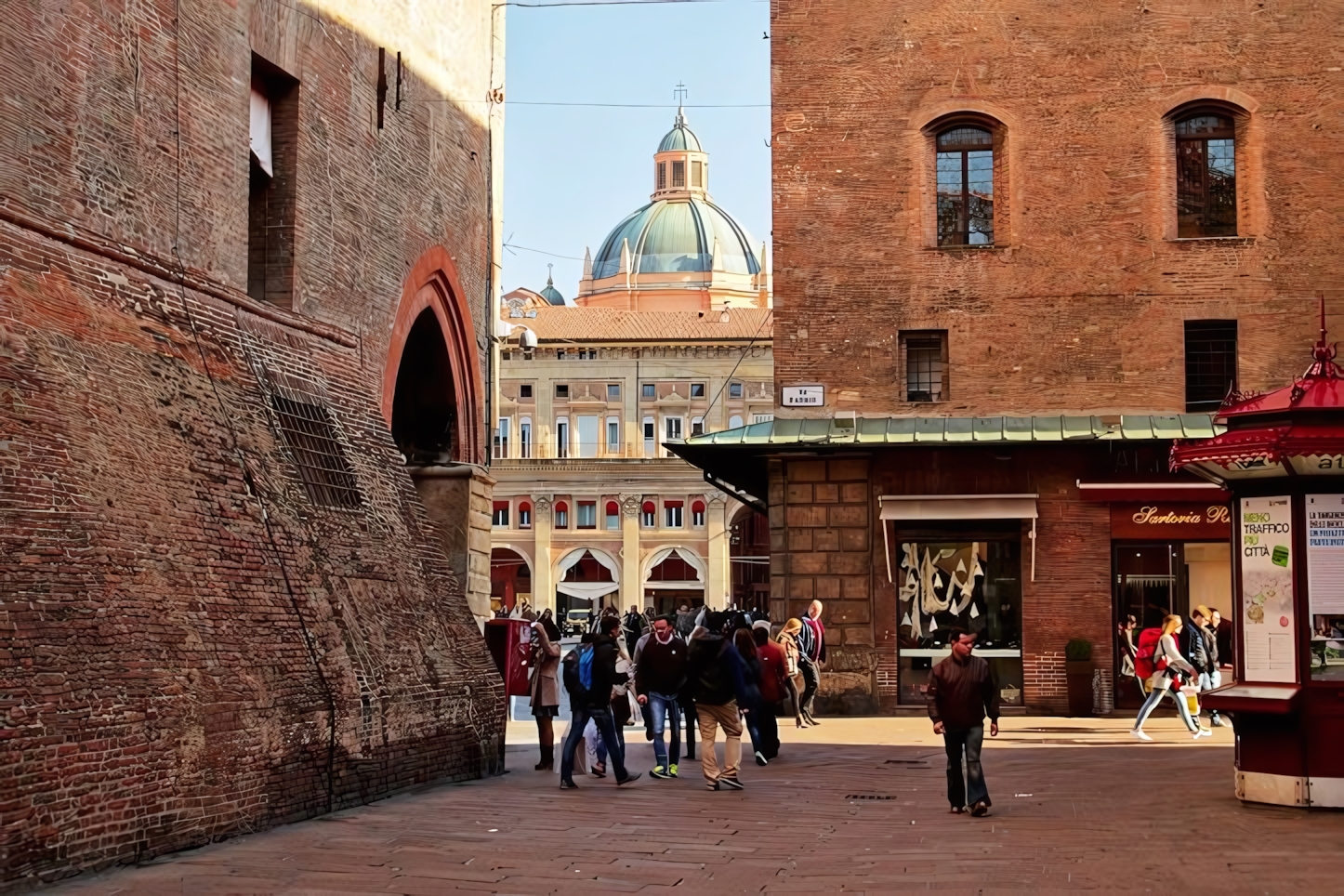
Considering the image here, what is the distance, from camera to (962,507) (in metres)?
25.3

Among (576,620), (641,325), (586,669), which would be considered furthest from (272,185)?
(641,325)

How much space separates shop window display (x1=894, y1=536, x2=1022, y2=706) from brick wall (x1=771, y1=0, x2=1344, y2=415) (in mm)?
2058

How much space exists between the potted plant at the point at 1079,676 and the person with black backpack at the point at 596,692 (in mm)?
9922

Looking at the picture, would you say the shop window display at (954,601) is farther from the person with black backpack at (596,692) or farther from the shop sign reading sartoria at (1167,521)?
the person with black backpack at (596,692)

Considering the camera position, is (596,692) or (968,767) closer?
(968,767)

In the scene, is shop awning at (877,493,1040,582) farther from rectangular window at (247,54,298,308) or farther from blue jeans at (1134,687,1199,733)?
rectangular window at (247,54,298,308)

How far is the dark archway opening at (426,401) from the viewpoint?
23.4m

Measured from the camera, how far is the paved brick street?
34.1ft

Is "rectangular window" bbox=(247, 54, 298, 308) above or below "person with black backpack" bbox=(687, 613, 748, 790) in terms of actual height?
above

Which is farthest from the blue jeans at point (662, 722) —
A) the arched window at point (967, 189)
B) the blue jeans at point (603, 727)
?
the arched window at point (967, 189)

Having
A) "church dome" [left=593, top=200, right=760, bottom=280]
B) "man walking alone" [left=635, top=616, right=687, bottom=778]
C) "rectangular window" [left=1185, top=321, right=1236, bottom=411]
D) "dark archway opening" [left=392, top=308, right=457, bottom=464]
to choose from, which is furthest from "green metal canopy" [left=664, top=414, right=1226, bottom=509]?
"church dome" [left=593, top=200, right=760, bottom=280]

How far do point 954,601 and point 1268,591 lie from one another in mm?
11598

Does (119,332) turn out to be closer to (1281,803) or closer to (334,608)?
(334,608)

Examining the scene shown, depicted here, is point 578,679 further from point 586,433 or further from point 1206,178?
point 586,433
